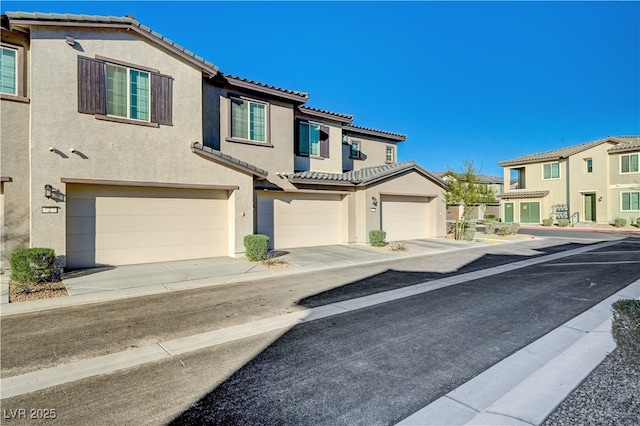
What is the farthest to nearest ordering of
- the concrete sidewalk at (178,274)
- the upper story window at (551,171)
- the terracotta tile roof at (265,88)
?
the upper story window at (551,171) → the terracotta tile roof at (265,88) → the concrete sidewalk at (178,274)

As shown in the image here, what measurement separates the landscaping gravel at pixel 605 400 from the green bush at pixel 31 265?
10080 mm

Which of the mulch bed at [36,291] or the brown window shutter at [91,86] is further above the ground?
the brown window shutter at [91,86]

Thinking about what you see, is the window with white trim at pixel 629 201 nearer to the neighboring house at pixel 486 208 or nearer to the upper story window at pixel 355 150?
the neighboring house at pixel 486 208

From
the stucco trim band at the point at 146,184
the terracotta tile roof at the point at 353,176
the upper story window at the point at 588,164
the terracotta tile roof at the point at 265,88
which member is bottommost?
the stucco trim band at the point at 146,184

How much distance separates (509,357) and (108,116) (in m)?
11.5

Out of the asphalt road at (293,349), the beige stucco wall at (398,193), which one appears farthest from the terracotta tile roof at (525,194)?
the asphalt road at (293,349)

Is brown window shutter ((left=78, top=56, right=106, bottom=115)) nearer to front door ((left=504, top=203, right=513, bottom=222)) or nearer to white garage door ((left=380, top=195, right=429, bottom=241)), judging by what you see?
white garage door ((left=380, top=195, right=429, bottom=241))

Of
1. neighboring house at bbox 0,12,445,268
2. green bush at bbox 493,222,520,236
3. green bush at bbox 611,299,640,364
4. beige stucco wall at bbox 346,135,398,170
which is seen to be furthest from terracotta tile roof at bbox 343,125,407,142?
green bush at bbox 611,299,640,364

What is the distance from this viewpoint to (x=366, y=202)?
16.3 m

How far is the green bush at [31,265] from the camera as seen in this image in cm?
809

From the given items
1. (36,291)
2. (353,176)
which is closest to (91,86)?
(36,291)

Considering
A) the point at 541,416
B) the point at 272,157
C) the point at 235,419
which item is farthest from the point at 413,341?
the point at 272,157

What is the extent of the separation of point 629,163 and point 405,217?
2359 centimetres

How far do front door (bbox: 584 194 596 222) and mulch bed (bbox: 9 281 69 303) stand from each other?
38266mm
